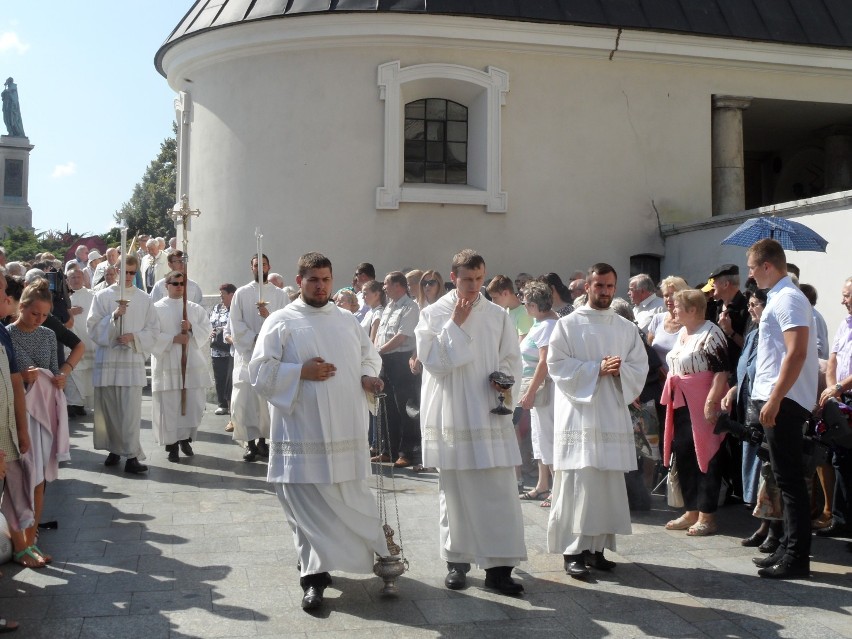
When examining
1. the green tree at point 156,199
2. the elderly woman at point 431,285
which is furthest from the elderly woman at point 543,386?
the green tree at point 156,199

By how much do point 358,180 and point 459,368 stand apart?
29.4ft

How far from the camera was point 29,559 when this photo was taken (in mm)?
6559

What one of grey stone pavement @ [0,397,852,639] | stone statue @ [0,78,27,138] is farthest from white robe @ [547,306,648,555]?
stone statue @ [0,78,27,138]

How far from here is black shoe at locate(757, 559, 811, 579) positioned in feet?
20.6

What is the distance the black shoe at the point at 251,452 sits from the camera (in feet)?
34.8

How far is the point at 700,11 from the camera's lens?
15742 mm

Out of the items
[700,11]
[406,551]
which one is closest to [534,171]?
[700,11]

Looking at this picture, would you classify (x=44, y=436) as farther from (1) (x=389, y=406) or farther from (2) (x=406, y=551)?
(1) (x=389, y=406)

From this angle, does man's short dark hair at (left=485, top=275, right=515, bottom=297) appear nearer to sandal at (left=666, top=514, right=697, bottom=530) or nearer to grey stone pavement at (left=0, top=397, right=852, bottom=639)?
grey stone pavement at (left=0, top=397, right=852, bottom=639)

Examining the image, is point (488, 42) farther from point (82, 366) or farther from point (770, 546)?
point (770, 546)

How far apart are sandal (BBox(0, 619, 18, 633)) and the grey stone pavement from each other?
0.23ft

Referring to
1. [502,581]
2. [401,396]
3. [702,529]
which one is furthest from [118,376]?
[702,529]

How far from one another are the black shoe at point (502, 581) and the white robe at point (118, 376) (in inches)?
198

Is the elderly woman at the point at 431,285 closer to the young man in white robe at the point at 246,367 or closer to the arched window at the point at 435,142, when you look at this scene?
the young man in white robe at the point at 246,367
